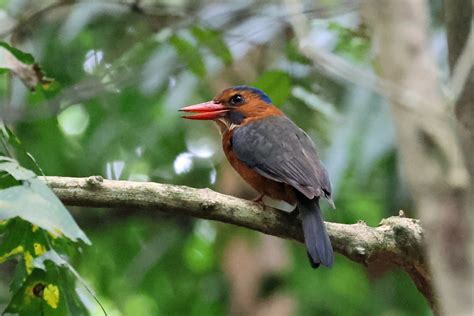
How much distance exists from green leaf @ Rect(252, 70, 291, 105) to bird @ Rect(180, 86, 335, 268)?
0.10 m

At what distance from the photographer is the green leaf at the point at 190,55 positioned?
4934 mm

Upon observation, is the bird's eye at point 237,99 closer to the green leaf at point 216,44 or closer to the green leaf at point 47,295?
the green leaf at point 216,44

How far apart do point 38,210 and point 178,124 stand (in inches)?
147

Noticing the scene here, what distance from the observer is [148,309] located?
23.8ft

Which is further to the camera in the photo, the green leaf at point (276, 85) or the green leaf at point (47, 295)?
the green leaf at point (276, 85)

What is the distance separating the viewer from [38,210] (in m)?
2.40

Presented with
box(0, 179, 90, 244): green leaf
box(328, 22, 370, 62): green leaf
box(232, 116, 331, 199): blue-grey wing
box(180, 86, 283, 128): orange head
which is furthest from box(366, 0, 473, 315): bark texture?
box(180, 86, 283, 128): orange head

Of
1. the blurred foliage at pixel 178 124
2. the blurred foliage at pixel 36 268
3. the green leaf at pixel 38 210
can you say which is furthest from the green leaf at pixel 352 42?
the green leaf at pixel 38 210

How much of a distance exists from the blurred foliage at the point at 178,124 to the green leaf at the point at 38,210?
1729 millimetres

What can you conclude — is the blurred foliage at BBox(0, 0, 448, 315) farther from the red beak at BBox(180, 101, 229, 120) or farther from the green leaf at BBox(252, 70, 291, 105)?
the red beak at BBox(180, 101, 229, 120)

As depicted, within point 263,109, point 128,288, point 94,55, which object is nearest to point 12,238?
point 263,109

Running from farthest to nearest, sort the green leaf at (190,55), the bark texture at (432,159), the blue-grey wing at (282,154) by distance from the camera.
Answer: the green leaf at (190,55) < the blue-grey wing at (282,154) < the bark texture at (432,159)

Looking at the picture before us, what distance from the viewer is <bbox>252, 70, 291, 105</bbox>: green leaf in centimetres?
483

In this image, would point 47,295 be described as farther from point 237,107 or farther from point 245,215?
point 237,107
